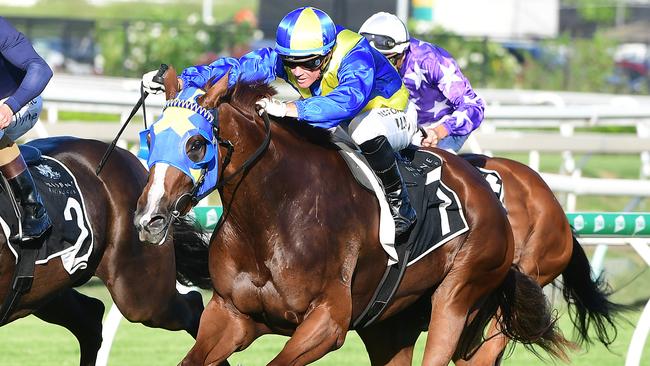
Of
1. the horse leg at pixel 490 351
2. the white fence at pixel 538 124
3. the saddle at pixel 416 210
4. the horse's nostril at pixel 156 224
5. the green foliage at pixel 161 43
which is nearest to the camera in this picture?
the horse's nostril at pixel 156 224

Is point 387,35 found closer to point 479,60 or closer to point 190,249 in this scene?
point 190,249

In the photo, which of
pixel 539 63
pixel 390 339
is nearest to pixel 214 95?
pixel 390 339

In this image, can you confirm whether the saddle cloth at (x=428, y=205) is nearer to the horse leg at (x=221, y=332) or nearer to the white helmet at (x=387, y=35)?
the horse leg at (x=221, y=332)

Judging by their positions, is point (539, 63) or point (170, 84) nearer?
point (170, 84)

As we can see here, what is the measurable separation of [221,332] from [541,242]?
1.96m

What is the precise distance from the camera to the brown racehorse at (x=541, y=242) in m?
5.73

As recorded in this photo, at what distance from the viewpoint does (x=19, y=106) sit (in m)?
4.66

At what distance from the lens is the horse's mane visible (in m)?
4.21

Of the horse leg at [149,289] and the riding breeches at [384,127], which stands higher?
the riding breeches at [384,127]

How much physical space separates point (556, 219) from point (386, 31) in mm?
1184

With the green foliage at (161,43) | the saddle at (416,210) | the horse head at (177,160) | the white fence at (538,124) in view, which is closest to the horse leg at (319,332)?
the saddle at (416,210)

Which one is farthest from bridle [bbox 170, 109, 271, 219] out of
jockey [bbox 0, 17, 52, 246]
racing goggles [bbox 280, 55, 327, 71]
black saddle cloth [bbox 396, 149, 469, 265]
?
jockey [bbox 0, 17, 52, 246]

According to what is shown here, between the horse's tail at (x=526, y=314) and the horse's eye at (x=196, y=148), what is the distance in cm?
193

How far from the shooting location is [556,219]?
229 inches
